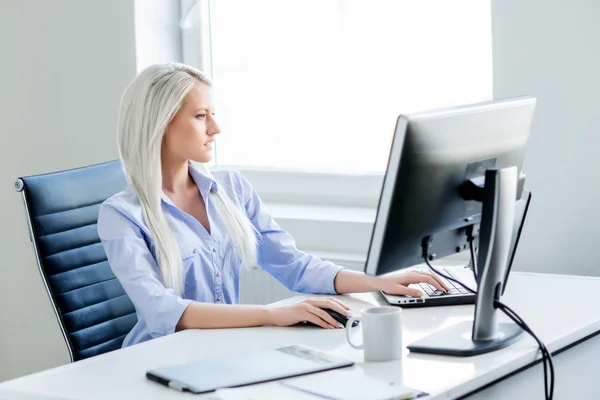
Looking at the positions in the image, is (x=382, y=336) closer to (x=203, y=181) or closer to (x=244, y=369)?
(x=244, y=369)

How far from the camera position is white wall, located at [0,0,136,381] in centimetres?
322

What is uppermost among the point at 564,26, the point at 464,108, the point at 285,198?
the point at 564,26

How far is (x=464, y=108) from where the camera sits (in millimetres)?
1552

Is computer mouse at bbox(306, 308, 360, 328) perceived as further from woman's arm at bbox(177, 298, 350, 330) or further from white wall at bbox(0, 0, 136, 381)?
white wall at bbox(0, 0, 136, 381)

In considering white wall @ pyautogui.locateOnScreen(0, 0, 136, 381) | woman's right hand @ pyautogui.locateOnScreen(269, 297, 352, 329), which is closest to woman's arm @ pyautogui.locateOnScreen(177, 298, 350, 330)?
woman's right hand @ pyautogui.locateOnScreen(269, 297, 352, 329)

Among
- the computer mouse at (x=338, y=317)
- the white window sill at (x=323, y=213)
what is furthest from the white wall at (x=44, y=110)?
the computer mouse at (x=338, y=317)

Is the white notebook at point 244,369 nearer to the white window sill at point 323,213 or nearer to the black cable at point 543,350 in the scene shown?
the black cable at point 543,350

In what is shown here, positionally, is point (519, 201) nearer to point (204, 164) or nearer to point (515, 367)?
point (515, 367)

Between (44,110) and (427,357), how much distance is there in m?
2.17

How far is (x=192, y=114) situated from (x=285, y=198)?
105 cm

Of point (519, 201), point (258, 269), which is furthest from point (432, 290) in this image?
point (258, 269)

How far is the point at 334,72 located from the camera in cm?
306

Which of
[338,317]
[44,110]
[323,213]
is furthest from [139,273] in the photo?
[44,110]

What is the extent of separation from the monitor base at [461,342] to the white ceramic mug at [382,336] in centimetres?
6
